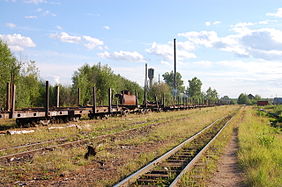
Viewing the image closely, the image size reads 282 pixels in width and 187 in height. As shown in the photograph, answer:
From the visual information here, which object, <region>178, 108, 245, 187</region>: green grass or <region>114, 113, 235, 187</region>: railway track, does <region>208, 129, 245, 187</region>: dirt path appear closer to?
<region>178, 108, 245, 187</region>: green grass

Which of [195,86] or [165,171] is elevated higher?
[195,86]

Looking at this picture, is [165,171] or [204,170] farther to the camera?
[204,170]

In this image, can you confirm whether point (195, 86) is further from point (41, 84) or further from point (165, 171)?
point (165, 171)

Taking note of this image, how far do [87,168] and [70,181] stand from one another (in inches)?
49.1

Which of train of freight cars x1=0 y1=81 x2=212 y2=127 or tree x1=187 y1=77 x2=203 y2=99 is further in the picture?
tree x1=187 y1=77 x2=203 y2=99

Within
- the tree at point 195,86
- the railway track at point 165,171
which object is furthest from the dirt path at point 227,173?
the tree at point 195,86

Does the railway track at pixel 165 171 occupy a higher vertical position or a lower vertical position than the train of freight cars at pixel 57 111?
lower

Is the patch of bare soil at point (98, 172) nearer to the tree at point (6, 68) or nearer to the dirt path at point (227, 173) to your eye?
the dirt path at point (227, 173)

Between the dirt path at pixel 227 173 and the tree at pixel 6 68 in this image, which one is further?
the tree at pixel 6 68

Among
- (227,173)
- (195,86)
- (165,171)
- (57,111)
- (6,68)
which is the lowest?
(227,173)

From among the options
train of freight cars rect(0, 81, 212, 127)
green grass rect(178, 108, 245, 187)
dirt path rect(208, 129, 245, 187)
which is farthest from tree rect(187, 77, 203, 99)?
dirt path rect(208, 129, 245, 187)

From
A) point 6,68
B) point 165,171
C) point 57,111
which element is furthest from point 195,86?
point 165,171

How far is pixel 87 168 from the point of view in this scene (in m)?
7.52

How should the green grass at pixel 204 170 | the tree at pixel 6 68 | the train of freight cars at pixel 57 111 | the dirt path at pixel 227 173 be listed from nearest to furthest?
the green grass at pixel 204 170
the dirt path at pixel 227 173
the train of freight cars at pixel 57 111
the tree at pixel 6 68
